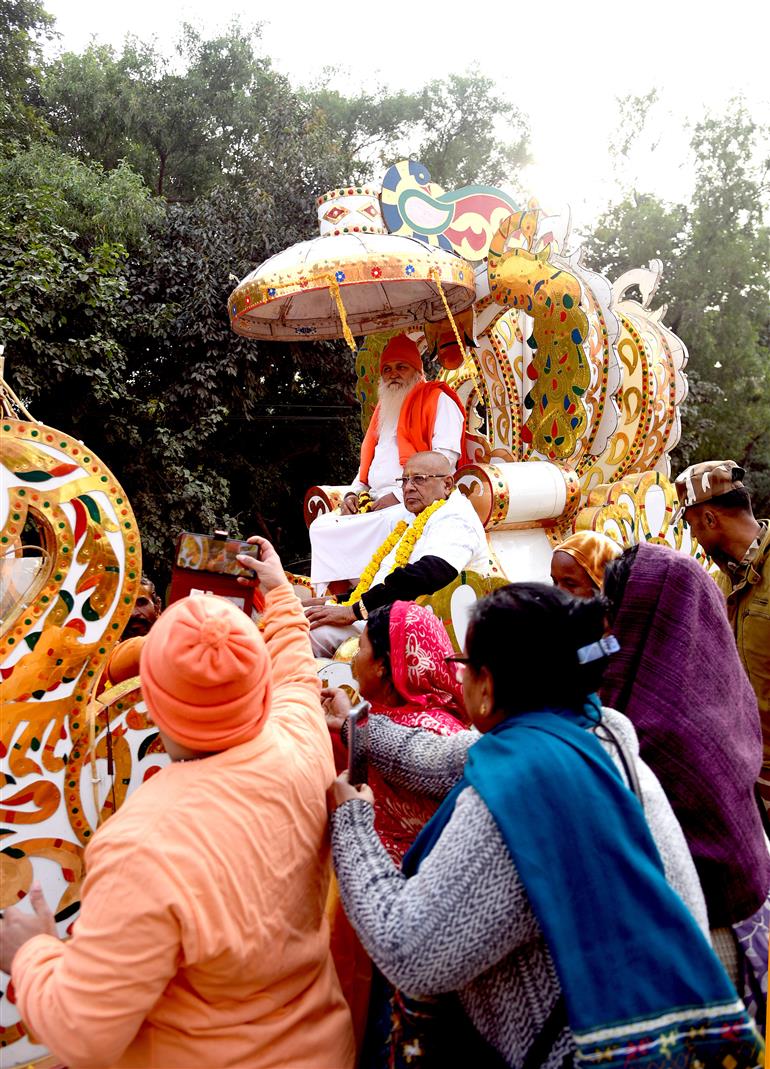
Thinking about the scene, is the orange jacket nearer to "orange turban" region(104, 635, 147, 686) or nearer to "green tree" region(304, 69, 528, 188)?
"orange turban" region(104, 635, 147, 686)

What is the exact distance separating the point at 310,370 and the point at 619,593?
9713 mm

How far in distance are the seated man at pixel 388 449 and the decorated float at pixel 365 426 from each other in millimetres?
290

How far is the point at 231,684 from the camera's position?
1.41 meters

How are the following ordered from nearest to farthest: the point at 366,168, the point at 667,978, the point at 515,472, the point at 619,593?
the point at 667,978 → the point at 619,593 → the point at 515,472 → the point at 366,168

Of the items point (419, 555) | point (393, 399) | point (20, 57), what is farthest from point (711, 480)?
point (20, 57)

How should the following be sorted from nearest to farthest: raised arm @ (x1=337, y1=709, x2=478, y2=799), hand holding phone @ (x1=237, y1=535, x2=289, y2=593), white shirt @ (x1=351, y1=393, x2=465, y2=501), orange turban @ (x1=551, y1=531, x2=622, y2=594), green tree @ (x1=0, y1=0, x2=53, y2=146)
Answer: raised arm @ (x1=337, y1=709, x2=478, y2=799), hand holding phone @ (x1=237, y1=535, x2=289, y2=593), orange turban @ (x1=551, y1=531, x2=622, y2=594), white shirt @ (x1=351, y1=393, x2=465, y2=501), green tree @ (x1=0, y1=0, x2=53, y2=146)

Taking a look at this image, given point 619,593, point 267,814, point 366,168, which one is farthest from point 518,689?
point 366,168

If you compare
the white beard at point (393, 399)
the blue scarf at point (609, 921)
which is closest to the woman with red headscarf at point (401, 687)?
the blue scarf at point (609, 921)

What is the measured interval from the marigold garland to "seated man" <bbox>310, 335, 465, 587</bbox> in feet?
1.05

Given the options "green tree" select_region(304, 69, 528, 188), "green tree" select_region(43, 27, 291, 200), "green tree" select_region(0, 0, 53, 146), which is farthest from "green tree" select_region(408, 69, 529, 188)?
"green tree" select_region(0, 0, 53, 146)

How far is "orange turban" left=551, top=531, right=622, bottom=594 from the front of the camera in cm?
287

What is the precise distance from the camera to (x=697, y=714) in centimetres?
189

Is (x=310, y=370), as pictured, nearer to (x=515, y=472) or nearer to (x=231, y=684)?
(x=515, y=472)

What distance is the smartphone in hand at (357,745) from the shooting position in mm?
1741
